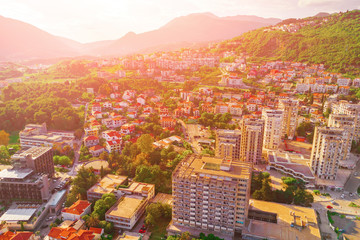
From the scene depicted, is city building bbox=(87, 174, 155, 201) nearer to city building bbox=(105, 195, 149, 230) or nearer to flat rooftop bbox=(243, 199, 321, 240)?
city building bbox=(105, 195, 149, 230)

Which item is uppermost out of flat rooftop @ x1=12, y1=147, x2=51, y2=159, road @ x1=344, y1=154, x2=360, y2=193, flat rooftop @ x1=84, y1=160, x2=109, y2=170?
flat rooftop @ x1=12, y1=147, x2=51, y2=159

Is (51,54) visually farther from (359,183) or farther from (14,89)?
(359,183)

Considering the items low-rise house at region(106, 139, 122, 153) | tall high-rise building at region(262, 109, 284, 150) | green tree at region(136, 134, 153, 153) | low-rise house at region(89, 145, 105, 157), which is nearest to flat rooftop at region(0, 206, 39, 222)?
low-rise house at region(89, 145, 105, 157)

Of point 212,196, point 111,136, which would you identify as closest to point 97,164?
point 111,136

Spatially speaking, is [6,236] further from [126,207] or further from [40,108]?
[40,108]

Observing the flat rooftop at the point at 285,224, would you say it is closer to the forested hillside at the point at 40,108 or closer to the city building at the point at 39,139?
the city building at the point at 39,139

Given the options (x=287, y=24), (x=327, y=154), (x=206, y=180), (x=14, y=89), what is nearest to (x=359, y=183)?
(x=327, y=154)

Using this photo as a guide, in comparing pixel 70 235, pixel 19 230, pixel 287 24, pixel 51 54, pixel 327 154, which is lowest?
pixel 19 230
